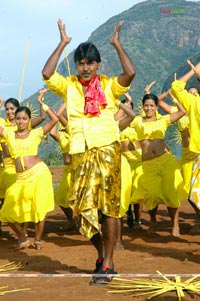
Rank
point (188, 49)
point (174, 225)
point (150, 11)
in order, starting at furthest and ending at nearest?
point (150, 11) → point (188, 49) → point (174, 225)

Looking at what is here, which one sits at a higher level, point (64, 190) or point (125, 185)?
point (125, 185)

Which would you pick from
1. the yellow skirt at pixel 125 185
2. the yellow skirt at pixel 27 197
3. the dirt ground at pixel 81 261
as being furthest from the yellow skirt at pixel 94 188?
the yellow skirt at pixel 27 197

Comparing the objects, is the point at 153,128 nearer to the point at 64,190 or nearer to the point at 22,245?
the point at 64,190

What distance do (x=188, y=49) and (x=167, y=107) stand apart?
475ft

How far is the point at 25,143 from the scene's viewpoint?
7.75m

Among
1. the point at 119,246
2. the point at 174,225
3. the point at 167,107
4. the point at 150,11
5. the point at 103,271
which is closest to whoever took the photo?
the point at 103,271

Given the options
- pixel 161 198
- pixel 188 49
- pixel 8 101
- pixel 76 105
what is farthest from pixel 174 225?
pixel 188 49

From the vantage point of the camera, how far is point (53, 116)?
745cm

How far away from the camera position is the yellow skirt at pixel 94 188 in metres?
5.30

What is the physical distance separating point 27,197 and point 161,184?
6.82 ft

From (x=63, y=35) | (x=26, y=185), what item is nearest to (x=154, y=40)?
(x=26, y=185)

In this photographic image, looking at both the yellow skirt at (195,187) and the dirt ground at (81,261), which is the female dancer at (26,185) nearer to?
the dirt ground at (81,261)

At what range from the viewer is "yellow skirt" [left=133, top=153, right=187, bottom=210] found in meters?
8.46

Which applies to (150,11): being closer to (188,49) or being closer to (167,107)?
(188,49)
